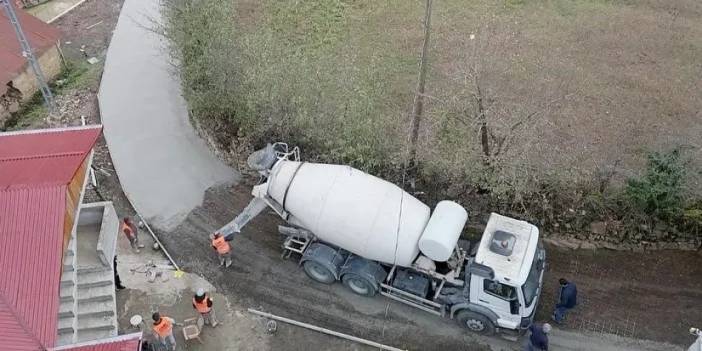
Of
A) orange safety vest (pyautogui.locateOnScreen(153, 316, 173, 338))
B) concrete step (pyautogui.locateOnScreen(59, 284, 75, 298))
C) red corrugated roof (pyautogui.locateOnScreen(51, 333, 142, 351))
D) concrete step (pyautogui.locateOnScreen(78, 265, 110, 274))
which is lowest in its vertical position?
orange safety vest (pyautogui.locateOnScreen(153, 316, 173, 338))

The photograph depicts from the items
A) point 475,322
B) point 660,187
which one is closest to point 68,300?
point 475,322

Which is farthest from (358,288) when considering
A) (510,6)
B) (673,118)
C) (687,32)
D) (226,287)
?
(687,32)

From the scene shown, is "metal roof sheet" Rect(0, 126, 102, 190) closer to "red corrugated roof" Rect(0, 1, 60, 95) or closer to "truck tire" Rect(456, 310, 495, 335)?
"red corrugated roof" Rect(0, 1, 60, 95)

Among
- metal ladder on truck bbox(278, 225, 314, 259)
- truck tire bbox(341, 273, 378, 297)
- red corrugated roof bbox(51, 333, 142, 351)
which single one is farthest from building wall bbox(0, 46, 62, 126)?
truck tire bbox(341, 273, 378, 297)

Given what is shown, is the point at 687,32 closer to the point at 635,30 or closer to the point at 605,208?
the point at 635,30

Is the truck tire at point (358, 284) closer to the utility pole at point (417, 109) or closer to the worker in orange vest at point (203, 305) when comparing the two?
the worker in orange vest at point (203, 305)
